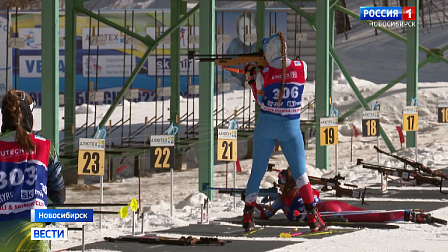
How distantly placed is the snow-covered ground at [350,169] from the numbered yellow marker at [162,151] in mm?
615

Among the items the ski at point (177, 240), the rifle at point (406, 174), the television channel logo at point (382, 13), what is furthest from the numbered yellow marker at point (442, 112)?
the ski at point (177, 240)

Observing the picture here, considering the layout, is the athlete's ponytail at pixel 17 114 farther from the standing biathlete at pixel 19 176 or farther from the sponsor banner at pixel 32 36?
the sponsor banner at pixel 32 36

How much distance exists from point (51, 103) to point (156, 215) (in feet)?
6.83

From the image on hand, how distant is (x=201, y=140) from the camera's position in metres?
13.2

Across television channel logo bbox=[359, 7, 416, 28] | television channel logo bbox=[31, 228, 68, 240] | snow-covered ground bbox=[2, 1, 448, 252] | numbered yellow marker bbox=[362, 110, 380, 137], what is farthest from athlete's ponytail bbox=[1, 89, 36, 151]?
television channel logo bbox=[359, 7, 416, 28]

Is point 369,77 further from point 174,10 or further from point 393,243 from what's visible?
point 393,243

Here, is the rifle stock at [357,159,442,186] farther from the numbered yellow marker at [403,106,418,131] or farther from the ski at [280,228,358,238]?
the numbered yellow marker at [403,106,418,131]

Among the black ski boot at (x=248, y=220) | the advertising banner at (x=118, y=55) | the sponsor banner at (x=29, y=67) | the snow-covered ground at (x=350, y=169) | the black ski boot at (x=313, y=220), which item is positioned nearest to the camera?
the snow-covered ground at (x=350, y=169)

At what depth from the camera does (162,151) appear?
11.0 meters

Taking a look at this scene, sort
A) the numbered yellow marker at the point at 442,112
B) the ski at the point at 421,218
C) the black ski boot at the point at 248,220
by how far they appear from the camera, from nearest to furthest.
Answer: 1. the black ski boot at the point at 248,220
2. the ski at the point at 421,218
3. the numbered yellow marker at the point at 442,112

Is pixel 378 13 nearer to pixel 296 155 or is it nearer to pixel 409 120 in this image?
pixel 409 120

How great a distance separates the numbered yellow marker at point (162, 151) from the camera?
1098cm

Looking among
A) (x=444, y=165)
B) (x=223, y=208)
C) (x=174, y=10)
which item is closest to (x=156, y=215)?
(x=223, y=208)

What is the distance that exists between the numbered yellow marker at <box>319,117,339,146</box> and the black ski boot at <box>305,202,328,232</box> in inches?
250
